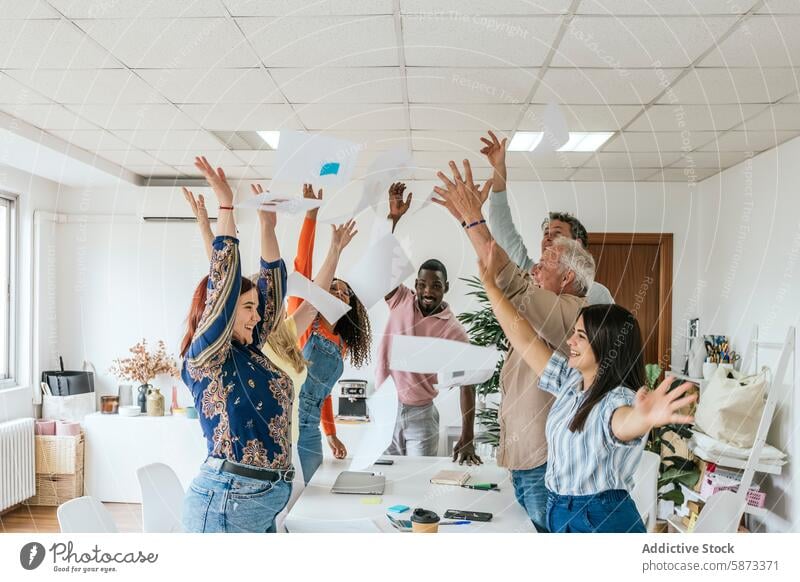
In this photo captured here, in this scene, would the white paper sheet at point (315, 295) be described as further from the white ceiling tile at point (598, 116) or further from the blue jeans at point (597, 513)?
the white ceiling tile at point (598, 116)

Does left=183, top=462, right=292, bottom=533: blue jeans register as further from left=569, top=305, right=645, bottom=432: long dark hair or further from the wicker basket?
left=569, top=305, right=645, bottom=432: long dark hair

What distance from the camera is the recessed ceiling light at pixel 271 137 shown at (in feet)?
4.32

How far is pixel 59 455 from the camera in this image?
1425mm

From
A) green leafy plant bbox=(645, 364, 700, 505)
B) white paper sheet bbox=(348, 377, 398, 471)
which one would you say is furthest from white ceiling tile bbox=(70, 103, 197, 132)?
green leafy plant bbox=(645, 364, 700, 505)

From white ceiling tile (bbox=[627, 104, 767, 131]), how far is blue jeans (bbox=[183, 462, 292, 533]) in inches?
48.4

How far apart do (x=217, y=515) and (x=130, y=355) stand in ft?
1.40

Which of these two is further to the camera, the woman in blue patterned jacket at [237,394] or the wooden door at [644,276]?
the wooden door at [644,276]

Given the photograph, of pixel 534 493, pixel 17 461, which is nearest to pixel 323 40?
pixel 534 493

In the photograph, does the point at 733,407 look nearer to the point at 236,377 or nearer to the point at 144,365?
the point at 236,377

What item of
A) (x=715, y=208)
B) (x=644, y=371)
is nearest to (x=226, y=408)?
(x=644, y=371)

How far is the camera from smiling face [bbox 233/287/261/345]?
114 centimetres

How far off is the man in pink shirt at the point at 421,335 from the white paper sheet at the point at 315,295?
0.11 meters

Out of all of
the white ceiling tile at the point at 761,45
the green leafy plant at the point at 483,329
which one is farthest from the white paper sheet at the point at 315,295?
the white ceiling tile at the point at 761,45
